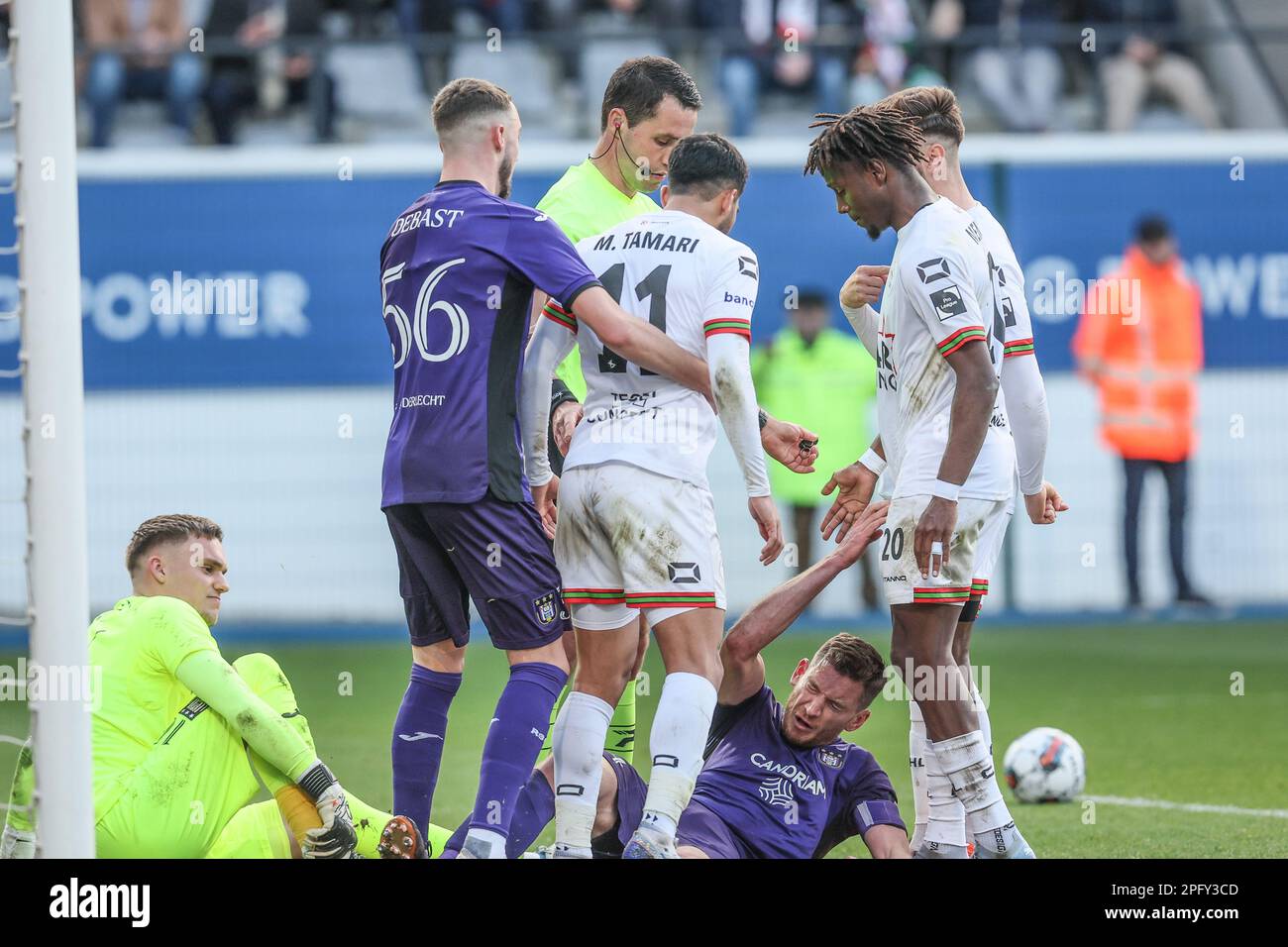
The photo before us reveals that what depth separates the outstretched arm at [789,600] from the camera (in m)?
5.34

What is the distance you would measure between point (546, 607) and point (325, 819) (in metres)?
0.88

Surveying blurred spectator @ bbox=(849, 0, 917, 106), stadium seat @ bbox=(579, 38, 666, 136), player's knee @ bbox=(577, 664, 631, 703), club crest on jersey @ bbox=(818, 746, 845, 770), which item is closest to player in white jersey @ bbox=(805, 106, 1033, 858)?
club crest on jersey @ bbox=(818, 746, 845, 770)

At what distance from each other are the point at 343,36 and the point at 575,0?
2.28m

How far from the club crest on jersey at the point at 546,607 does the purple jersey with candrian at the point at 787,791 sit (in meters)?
0.85

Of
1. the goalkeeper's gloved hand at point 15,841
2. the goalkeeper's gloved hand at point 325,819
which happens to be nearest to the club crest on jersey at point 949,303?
the goalkeeper's gloved hand at point 325,819

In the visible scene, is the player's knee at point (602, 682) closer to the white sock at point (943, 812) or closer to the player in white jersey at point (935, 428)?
the player in white jersey at point (935, 428)

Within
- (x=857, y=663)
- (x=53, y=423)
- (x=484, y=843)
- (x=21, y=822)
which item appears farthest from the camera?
(x=857, y=663)

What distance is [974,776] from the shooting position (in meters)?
5.04

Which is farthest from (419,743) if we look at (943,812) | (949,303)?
(949,303)

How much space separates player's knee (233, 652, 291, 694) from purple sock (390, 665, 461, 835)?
0.39 meters

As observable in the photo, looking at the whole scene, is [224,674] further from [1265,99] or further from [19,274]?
[1265,99]

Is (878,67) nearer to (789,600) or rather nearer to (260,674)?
(789,600)

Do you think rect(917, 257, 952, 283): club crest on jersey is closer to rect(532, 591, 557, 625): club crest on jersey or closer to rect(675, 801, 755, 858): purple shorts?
rect(532, 591, 557, 625): club crest on jersey

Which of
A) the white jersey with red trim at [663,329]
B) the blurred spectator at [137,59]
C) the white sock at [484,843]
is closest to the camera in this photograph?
the white sock at [484,843]
